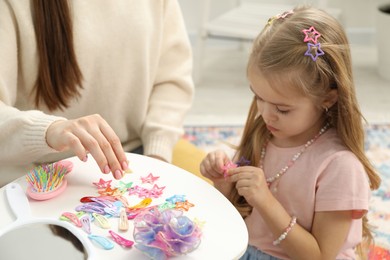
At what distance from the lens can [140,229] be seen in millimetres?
749

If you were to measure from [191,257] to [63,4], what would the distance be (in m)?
0.57

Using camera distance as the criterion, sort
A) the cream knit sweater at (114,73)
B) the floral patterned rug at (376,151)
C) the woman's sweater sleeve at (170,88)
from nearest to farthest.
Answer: the cream knit sweater at (114,73) → the woman's sweater sleeve at (170,88) → the floral patterned rug at (376,151)

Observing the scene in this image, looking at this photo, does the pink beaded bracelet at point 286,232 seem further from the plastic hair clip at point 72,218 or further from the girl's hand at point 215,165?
the plastic hair clip at point 72,218

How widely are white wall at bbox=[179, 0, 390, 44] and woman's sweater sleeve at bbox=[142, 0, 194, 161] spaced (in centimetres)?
158

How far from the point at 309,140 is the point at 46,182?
0.46 m

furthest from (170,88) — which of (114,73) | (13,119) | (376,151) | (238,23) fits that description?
(238,23)

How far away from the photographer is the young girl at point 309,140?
96 centimetres

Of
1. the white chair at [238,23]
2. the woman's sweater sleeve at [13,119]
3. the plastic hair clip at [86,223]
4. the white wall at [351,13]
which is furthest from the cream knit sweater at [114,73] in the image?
the white wall at [351,13]

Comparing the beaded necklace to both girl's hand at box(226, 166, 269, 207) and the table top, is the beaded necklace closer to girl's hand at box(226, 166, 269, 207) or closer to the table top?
girl's hand at box(226, 166, 269, 207)

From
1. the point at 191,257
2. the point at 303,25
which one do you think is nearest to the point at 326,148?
the point at 303,25

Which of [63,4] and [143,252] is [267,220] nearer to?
[143,252]

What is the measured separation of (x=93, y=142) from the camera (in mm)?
866

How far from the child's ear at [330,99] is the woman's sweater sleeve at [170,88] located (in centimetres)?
38

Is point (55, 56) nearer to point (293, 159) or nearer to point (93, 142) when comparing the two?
point (93, 142)
